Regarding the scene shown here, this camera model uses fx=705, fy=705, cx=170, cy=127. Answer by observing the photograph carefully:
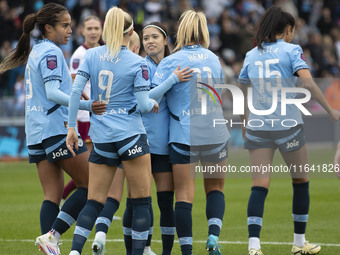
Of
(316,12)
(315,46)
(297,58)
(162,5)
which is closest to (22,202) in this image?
(297,58)

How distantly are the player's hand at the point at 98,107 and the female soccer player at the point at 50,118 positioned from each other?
1.45 ft

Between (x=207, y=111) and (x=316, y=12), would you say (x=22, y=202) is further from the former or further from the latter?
(x=316, y=12)

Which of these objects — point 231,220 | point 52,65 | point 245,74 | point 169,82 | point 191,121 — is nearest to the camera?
point 169,82

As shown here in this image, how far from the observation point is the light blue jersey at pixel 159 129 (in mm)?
6891

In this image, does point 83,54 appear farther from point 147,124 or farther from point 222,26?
point 222,26

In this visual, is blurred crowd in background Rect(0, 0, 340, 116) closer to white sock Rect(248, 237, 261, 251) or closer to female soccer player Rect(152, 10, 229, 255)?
female soccer player Rect(152, 10, 229, 255)

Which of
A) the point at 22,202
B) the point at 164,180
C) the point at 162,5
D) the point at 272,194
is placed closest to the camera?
the point at 164,180

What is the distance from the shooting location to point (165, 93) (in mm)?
6902

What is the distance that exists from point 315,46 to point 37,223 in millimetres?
17831

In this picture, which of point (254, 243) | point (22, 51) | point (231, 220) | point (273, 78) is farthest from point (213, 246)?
point (231, 220)

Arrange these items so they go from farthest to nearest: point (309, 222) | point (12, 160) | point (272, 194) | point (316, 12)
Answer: point (316, 12) → point (12, 160) → point (272, 194) → point (309, 222)

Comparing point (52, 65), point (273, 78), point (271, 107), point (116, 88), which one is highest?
point (52, 65)

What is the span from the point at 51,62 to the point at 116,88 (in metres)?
0.90

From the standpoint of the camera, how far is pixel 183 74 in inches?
261
